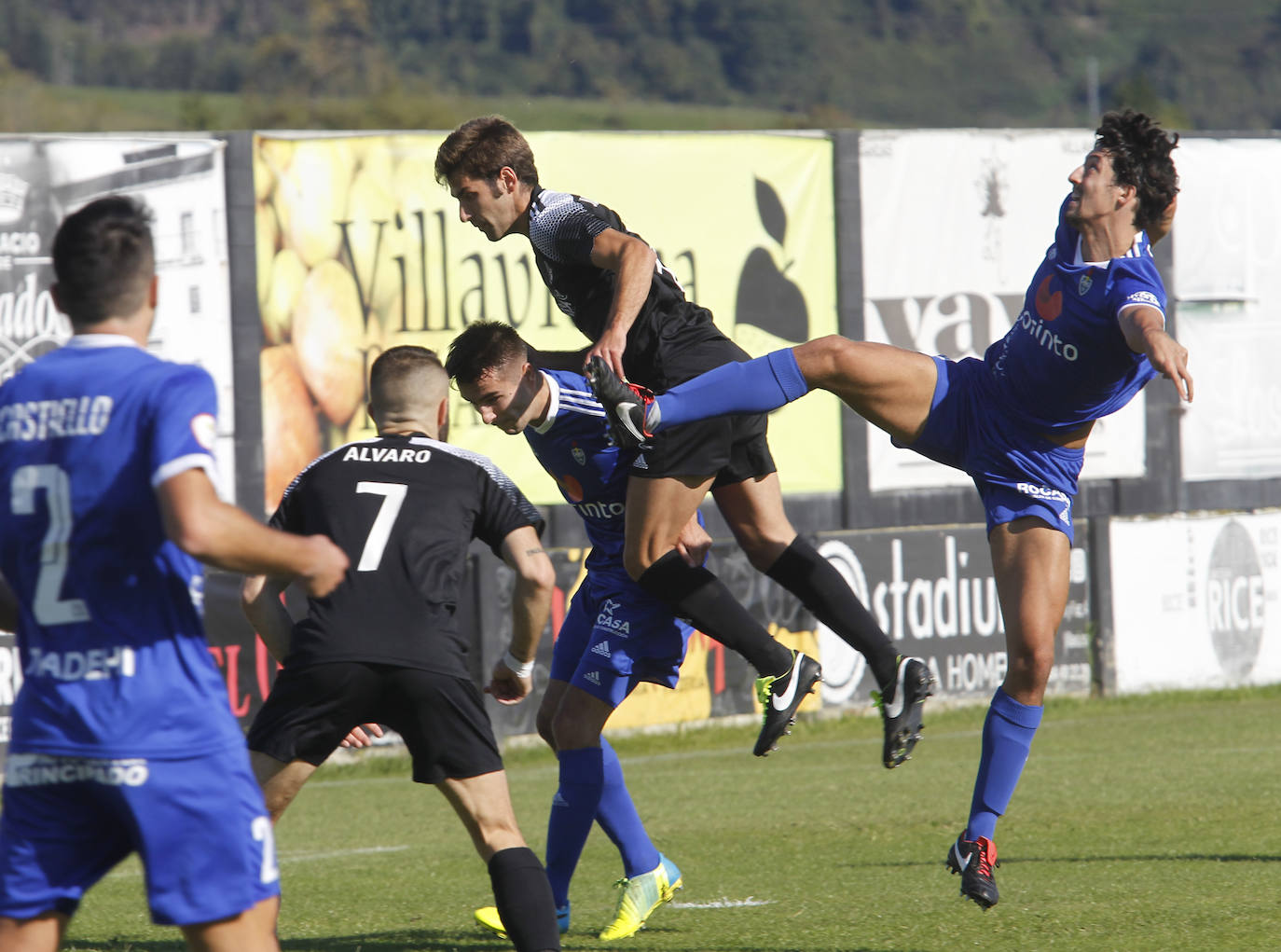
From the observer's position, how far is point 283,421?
55.8 feet

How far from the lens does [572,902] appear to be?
760 cm

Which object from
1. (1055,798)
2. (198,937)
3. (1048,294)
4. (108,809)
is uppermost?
(1048,294)

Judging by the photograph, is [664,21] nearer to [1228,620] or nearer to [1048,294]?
[1228,620]

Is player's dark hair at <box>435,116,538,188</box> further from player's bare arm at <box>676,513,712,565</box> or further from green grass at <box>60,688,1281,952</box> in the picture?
green grass at <box>60,688,1281,952</box>

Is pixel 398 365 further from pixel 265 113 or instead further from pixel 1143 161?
pixel 265 113

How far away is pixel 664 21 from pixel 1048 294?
116383 mm

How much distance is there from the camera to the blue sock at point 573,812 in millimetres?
6488

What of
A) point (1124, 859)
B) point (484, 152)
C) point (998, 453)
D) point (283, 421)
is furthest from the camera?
point (283, 421)

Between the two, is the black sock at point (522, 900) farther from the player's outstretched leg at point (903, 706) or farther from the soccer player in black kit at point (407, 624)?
the player's outstretched leg at point (903, 706)

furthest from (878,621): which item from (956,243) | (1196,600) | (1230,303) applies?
(1230,303)

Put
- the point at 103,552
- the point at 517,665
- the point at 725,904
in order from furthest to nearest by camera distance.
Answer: the point at 725,904
the point at 517,665
the point at 103,552

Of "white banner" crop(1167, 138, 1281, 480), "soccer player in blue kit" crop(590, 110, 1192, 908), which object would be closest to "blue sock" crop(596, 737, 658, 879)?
"soccer player in blue kit" crop(590, 110, 1192, 908)

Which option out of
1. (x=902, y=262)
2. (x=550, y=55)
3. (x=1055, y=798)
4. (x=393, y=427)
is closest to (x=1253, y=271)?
(x=902, y=262)

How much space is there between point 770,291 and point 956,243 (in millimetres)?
2305
